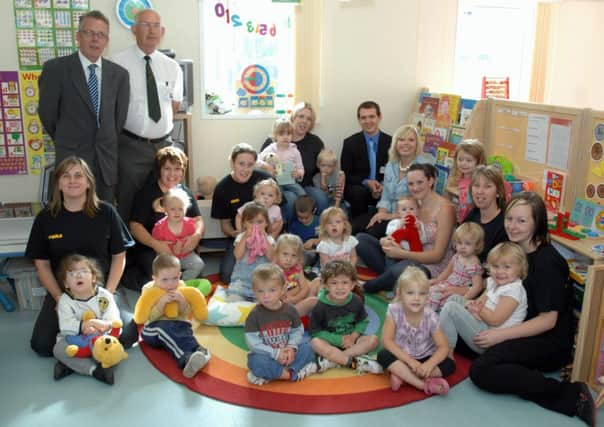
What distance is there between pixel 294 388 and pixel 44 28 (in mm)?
3430

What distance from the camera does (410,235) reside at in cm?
380

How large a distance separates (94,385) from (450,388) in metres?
1.70

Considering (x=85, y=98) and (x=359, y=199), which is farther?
(x=359, y=199)

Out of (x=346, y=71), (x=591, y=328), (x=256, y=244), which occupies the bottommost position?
(x=591, y=328)

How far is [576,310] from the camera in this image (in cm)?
297

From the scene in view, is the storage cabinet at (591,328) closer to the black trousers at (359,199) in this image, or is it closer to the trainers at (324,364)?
the trainers at (324,364)

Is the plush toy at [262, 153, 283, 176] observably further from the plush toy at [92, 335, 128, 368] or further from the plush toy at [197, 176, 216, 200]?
the plush toy at [92, 335, 128, 368]

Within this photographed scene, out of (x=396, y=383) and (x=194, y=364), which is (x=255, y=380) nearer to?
(x=194, y=364)

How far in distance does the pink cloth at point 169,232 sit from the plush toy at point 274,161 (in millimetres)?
907

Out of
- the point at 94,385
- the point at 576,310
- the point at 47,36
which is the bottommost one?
the point at 94,385

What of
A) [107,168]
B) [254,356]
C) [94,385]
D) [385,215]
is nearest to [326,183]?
[385,215]

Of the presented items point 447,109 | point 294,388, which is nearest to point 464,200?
point 447,109

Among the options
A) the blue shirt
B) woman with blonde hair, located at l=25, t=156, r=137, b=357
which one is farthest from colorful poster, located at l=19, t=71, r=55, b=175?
the blue shirt

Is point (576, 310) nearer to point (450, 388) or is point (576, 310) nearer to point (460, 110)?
point (450, 388)
